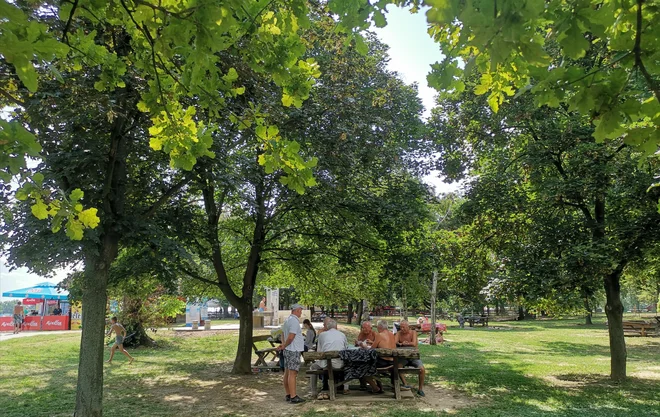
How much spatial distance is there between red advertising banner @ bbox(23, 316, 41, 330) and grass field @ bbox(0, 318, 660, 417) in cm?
1164

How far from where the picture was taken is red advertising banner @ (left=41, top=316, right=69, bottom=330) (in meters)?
28.9

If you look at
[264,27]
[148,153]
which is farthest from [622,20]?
[148,153]

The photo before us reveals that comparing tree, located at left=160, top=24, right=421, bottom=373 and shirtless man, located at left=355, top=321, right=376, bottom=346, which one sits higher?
tree, located at left=160, top=24, right=421, bottom=373

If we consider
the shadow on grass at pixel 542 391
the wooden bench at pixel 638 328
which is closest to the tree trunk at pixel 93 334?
the shadow on grass at pixel 542 391

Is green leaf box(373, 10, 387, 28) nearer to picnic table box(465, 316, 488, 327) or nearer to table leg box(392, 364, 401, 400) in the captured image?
table leg box(392, 364, 401, 400)

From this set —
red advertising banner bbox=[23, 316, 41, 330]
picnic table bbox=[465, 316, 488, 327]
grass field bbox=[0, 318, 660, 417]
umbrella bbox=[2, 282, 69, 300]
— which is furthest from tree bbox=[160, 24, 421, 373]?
picnic table bbox=[465, 316, 488, 327]

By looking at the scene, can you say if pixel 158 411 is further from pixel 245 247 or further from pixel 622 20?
pixel 622 20

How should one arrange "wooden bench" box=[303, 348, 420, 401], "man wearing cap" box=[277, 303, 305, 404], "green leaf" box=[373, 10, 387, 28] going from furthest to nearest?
"man wearing cap" box=[277, 303, 305, 404], "wooden bench" box=[303, 348, 420, 401], "green leaf" box=[373, 10, 387, 28]

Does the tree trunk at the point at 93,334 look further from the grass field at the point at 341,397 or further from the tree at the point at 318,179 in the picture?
the tree at the point at 318,179

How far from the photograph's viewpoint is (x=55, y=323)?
95.9 feet

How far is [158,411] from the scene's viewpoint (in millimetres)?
8117

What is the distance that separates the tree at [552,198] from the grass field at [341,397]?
189cm

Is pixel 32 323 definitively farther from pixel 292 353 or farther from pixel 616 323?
pixel 616 323

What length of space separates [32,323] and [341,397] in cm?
2701
